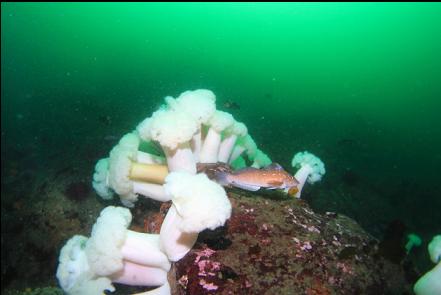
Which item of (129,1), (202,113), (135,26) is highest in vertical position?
(129,1)

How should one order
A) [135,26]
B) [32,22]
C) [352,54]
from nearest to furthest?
[352,54] < [32,22] < [135,26]

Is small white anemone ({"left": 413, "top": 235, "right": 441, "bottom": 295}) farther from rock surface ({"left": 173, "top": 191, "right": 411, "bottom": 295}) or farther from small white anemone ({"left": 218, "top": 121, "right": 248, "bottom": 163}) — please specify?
small white anemone ({"left": 218, "top": 121, "right": 248, "bottom": 163})

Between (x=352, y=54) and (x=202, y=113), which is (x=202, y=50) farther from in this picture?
(x=202, y=113)

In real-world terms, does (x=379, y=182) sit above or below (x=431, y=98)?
below

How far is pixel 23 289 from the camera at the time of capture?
683 centimetres

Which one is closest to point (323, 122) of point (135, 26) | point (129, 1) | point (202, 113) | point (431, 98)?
point (202, 113)

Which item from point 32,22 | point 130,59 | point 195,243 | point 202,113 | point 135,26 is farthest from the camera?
point 135,26

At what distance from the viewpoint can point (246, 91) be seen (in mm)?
45500

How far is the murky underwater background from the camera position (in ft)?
32.1

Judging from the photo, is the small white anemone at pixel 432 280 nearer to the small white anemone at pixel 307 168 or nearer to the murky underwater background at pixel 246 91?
the small white anemone at pixel 307 168

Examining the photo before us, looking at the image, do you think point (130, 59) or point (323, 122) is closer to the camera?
point (323, 122)

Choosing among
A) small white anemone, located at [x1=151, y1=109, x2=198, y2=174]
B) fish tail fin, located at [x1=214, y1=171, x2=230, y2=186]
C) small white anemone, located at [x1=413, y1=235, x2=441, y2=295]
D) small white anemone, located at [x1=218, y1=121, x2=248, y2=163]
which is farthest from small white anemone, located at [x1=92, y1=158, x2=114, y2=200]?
small white anemone, located at [x1=413, y1=235, x2=441, y2=295]

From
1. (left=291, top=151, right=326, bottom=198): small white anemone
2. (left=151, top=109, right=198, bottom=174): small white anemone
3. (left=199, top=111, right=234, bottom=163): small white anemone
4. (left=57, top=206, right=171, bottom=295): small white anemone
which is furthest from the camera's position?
(left=291, top=151, right=326, bottom=198): small white anemone

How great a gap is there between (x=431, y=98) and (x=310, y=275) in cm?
7777
